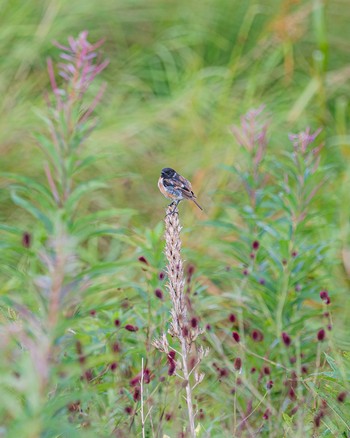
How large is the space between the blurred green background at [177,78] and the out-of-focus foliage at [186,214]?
2cm

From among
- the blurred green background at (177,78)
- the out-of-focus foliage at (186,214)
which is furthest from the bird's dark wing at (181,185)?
the blurred green background at (177,78)

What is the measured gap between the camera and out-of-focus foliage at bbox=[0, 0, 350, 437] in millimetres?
3002

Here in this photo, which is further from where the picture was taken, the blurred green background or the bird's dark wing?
the blurred green background

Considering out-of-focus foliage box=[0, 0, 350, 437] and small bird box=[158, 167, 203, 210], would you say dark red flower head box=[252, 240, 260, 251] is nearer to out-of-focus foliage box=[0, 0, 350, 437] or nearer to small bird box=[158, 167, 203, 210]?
out-of-focus foliage box=[0, 0, 350, 437]

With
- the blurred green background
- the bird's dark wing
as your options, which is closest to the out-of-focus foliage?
the blurred green background

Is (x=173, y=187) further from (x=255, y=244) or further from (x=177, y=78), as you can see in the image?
(x=177, y=78)

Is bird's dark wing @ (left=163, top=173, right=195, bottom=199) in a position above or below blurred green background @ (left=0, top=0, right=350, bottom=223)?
above

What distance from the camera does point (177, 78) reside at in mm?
6836

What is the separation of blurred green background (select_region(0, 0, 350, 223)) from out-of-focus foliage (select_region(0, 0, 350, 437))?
2cm

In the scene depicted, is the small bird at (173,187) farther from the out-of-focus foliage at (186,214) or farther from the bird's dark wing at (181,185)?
the out-of-focus foliage at (186,214)

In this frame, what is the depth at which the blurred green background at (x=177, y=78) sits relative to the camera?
604 cm

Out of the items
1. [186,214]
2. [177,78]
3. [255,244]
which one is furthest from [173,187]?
[177,78]

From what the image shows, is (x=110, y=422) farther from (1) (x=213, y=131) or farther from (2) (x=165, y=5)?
(2) (x=165, y=5)

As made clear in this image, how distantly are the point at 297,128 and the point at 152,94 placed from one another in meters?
1.11
